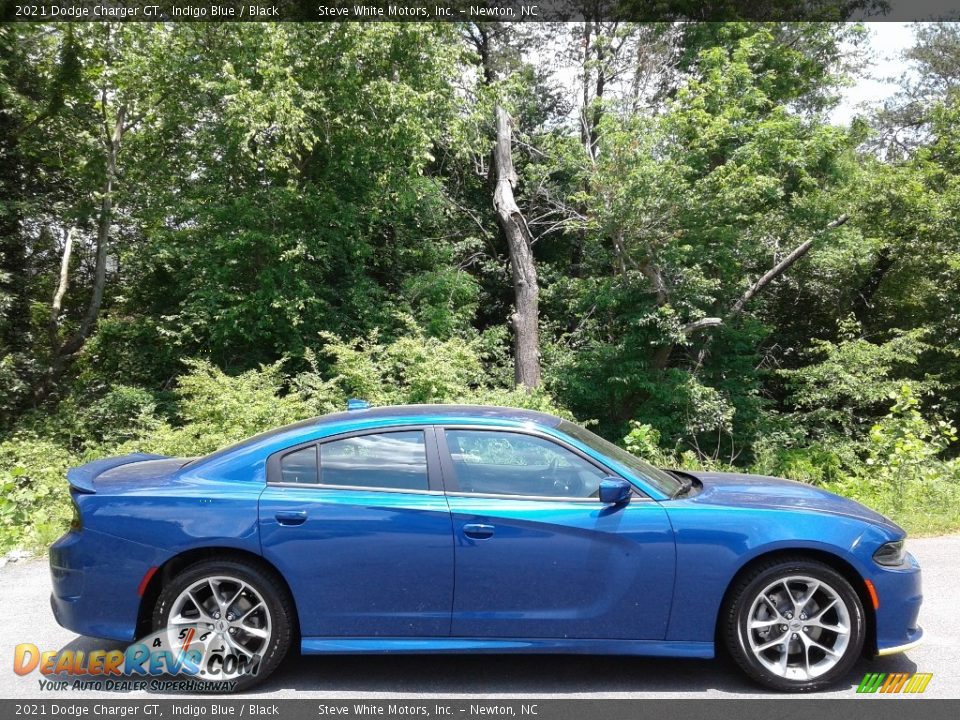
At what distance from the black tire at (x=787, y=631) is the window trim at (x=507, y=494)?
0.70 meters

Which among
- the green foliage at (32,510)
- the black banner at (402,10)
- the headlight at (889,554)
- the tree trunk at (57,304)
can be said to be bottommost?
the green foliage at (32,510)

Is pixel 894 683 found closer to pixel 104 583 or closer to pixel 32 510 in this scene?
pixel 104 583

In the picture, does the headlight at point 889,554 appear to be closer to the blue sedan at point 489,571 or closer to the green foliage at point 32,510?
the blue sedan at point 489,571

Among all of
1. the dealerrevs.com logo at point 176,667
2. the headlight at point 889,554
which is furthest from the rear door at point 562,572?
the dealerrevs.com logo at point 176,667

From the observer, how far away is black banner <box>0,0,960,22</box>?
14016mm

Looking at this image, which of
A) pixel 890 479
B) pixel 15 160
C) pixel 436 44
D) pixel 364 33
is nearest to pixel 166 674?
pixel 890 479

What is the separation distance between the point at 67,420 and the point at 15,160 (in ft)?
20.6

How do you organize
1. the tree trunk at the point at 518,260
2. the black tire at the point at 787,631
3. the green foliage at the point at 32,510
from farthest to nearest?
the tree trunk at the point at 518,260 < the green foliage at the point at 32,510 < the black tire at the point at 787,631

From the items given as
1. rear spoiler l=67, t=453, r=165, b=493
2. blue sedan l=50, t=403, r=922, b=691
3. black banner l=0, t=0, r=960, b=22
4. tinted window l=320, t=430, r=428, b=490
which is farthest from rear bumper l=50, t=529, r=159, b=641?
black banner l=0, t=0, r=960, b=22

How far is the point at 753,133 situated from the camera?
1612 cm

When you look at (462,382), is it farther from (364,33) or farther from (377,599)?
(377,599)

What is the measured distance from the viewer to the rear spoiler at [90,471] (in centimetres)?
425

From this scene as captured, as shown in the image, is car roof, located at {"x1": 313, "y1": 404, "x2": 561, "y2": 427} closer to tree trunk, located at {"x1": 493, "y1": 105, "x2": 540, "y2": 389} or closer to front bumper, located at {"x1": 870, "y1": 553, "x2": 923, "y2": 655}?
front bumper, located at {"x1": 870, "y1": 553, "x2": 923, "y2": 655}

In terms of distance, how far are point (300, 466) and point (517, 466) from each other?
1207mm
